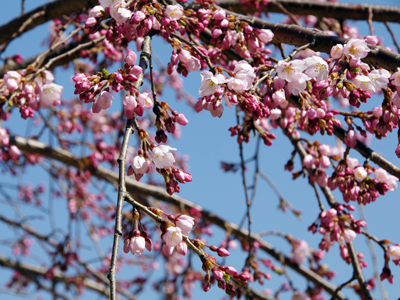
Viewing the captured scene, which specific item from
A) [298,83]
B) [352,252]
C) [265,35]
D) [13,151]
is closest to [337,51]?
[298,83]

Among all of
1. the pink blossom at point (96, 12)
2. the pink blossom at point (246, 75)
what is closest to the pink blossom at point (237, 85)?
the pink blossom at point (246, 75)

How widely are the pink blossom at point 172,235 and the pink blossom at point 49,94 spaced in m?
1.39

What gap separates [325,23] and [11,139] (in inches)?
119

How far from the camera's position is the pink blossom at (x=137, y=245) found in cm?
141

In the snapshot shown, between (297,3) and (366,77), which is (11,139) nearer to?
(297,3)

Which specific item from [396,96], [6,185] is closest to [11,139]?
[6,185]

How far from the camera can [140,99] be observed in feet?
5.25

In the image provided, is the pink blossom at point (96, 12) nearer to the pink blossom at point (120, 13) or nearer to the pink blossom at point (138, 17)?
the pink blossom at point (120, 13)

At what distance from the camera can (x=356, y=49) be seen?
159 centimetres

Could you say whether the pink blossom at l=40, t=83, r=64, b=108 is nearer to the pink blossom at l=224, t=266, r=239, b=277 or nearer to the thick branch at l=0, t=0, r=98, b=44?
the thick branch at l=0, t=0, r=98, b=44

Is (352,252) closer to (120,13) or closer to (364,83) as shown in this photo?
(364,83)

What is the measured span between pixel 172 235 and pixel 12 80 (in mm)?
1427

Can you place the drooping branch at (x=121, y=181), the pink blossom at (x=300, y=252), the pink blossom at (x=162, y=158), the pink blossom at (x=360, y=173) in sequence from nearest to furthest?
the drooping branch at (x=121, y=181) < the pink blossom at (x=162, y=158) < the pink blossom at (x=360, y=173) < the pink blossom at (x=300, y=252)

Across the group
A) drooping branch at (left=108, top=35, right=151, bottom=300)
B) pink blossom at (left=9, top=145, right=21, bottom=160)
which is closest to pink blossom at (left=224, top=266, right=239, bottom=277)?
drooping branch at (left=108, top=35, right=151, bottom=300)
